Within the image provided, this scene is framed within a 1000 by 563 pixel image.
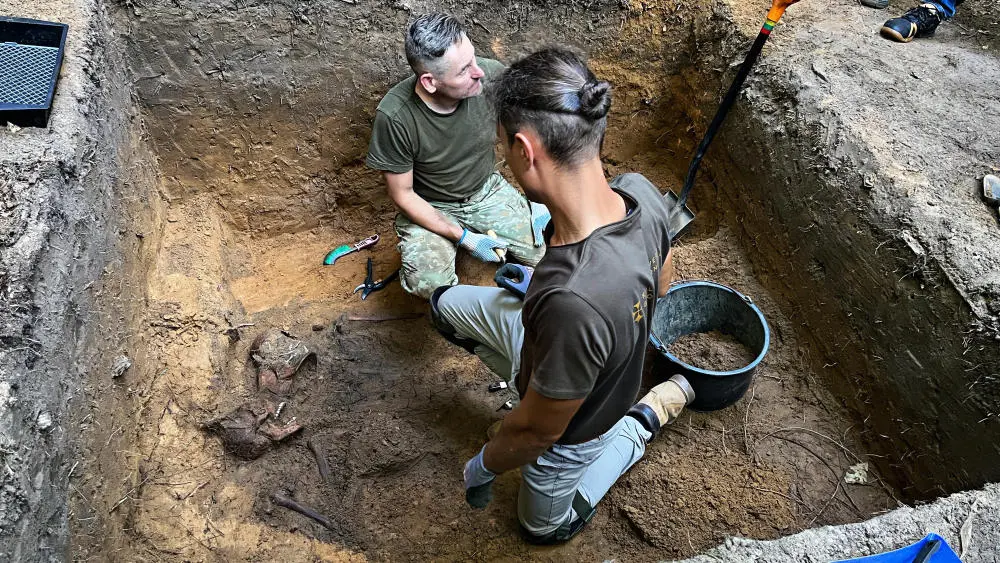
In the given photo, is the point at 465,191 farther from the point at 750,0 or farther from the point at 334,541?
the point at 750,0

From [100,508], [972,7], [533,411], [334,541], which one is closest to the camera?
[533,411]

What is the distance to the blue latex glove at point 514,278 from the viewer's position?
2613 mm

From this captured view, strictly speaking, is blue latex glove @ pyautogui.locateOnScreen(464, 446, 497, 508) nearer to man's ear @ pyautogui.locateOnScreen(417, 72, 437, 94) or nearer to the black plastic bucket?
the black plastic bucket

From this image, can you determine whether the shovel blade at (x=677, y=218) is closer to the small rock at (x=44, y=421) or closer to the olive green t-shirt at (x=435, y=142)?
the olive green t-shirt at (x=435, y=142)

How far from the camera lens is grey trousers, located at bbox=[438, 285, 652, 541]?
2.22 metres

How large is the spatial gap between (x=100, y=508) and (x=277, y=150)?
2.23 meters

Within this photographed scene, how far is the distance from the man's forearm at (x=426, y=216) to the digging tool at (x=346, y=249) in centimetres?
79

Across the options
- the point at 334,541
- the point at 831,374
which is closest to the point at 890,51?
the point at 831,374

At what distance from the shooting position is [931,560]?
158 cm

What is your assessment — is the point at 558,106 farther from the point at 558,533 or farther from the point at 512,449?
the point at 558,533

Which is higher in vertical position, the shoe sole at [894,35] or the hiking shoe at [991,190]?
the shoe sole at [894,35]

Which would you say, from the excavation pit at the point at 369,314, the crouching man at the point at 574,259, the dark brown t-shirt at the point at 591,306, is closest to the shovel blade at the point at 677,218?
the excavation pit at the point at 369,314

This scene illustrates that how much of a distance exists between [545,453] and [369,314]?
5.41 ft

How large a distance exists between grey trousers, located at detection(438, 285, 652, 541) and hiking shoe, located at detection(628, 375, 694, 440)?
4 centimetres
